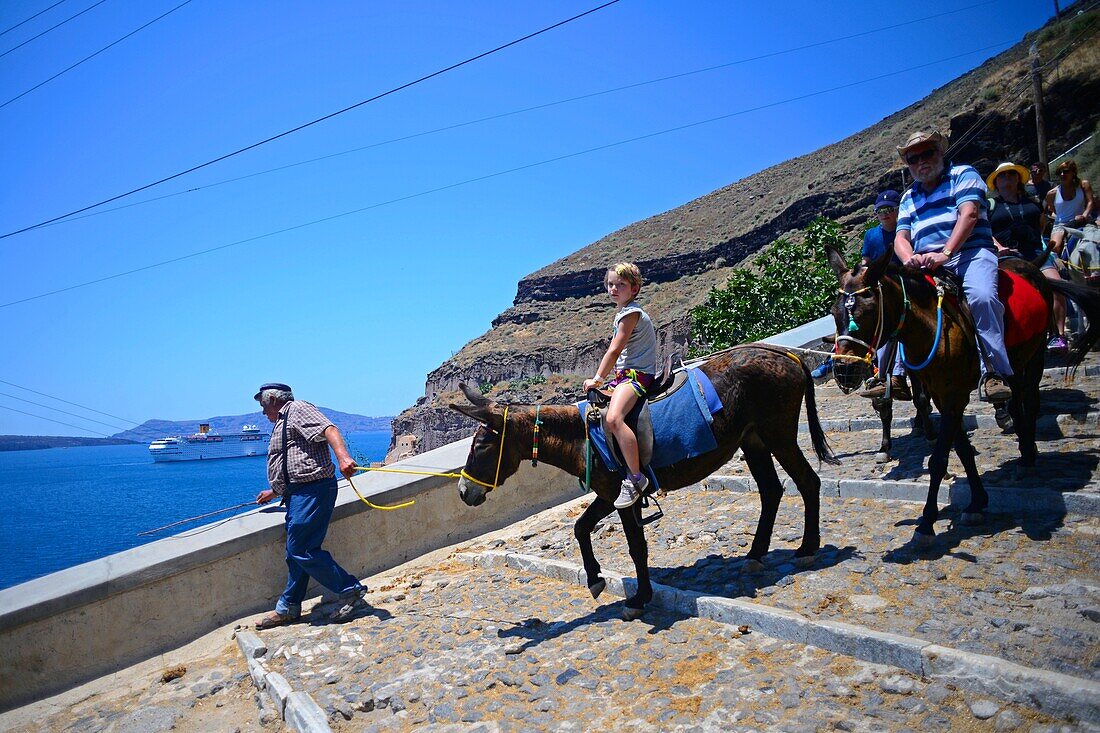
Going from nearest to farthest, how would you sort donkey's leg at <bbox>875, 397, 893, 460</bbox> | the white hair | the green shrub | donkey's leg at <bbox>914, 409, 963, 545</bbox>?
donkey's leg at <bbox>914, 409, 963, 545</bbox>
the white hair
donkey's leg at <bbox>875, 397, 893, 460</bbox>
the green shrub

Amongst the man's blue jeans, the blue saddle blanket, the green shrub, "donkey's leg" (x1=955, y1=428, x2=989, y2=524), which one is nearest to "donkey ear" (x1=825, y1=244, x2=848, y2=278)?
Result: the blue saddle blanket

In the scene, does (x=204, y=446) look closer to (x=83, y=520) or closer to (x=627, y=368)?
(x=83, y=520)

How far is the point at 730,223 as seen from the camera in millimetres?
97750

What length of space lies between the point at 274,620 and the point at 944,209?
6.99 meters

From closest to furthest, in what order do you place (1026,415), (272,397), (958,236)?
(958,236) < (1026,415) < (272,397)

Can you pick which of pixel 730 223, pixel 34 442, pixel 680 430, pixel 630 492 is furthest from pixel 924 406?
pixel 34 442

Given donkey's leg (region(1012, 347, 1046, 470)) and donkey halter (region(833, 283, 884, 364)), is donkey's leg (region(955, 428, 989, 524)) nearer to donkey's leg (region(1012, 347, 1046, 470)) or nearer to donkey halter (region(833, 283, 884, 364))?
donkey's leg (region(1012, 347, 1046, 470))

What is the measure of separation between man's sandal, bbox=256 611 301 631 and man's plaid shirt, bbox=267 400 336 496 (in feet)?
3.62

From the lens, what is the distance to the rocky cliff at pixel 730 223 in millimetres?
38500

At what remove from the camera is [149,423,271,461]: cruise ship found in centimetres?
8056

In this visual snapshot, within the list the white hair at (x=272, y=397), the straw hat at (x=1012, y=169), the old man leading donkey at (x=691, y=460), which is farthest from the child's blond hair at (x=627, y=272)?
the straw hat at (x=1012, y=169)

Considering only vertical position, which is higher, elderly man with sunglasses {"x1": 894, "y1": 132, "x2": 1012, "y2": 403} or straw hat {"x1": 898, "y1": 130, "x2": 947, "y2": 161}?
straw hat {"x1": 898, "y1": 130, "x2": 947, "y2": 161}

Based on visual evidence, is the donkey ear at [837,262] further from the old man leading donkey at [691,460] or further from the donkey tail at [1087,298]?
the donkey tail at [1087,298]

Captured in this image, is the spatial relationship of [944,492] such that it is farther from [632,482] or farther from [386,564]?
[386,564]
